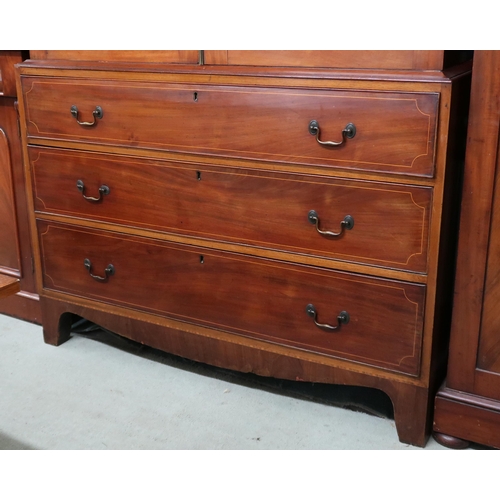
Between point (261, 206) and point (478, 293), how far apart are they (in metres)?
0.62

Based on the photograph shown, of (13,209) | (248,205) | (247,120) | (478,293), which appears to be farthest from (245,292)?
(13,209)

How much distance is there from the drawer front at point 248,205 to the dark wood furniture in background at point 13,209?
20 cm

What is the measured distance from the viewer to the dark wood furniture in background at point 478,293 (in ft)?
5.46

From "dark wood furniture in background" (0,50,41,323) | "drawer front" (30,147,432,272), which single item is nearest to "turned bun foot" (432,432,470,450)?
"drawer front" (30,147,432,272)

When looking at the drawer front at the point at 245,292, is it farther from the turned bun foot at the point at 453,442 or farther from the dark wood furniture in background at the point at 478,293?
the turned bun foot at the point at 453,442

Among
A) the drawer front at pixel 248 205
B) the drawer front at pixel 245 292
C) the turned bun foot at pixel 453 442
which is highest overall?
the drawer front at pixel 248 205

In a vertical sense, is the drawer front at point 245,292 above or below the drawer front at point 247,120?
below

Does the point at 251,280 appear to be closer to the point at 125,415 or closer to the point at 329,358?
the point at 329,358

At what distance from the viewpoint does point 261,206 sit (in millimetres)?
1950

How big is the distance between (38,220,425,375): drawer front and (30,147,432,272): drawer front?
0.23 feet

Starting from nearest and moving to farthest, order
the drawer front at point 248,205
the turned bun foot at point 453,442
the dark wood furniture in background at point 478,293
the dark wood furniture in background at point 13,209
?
1. the dark wood furniture in background at point 478,293
2. the drawer front at point 248,205
3. the turned bun foot at point 453,442
4. the dark wood furniture in background at point 13,209

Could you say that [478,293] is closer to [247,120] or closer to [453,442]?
[453,442]

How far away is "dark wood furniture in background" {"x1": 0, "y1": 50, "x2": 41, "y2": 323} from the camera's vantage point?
241cm

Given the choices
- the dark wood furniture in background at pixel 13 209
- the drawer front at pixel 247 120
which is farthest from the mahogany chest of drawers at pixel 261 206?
the dark wood furniture in background at pixel 13 209
